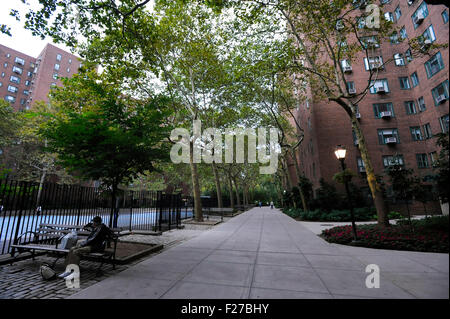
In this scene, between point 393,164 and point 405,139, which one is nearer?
point 393,164

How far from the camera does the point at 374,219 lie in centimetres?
1548

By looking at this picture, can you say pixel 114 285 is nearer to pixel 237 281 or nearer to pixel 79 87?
pixel 237 281

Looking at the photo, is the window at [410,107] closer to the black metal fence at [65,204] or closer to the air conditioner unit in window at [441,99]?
the air conditioner unit in window at [441,99]

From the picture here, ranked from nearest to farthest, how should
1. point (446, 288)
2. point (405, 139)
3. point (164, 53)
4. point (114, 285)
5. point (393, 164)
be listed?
point (446, 288), point (114, 285), point (393, 164), point (164, 53), point (405, 139)

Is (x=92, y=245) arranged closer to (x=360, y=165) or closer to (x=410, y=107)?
(x=360, y=165)

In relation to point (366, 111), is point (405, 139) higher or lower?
lower

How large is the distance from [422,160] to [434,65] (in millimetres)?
9567

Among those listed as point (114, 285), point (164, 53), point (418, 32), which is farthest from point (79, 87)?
point (418, 32)

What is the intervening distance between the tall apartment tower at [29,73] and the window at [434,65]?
6751 centimetres

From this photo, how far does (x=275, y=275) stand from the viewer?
4676mm

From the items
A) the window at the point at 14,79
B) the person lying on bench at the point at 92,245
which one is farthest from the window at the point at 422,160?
the window at the point at 14,79

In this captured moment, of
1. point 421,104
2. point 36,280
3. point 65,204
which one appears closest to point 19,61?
point 65,204
